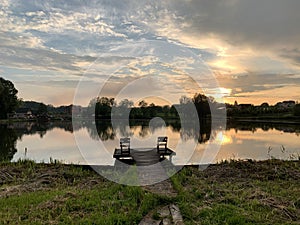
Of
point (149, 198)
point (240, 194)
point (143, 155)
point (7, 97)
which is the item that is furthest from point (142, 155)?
point (7, 97)

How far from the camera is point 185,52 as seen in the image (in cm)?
811

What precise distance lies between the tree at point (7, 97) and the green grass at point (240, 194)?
63.6m

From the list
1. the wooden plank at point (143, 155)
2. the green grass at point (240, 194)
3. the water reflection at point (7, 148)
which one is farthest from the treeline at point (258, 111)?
the green grass at point (240, 194)

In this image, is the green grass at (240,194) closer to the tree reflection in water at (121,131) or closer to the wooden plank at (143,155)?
the wooden plank at (143,155)

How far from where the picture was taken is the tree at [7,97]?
6281 cm

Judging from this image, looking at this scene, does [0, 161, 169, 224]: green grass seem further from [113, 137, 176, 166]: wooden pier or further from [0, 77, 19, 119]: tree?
[0, 77, 19, 119]: tree

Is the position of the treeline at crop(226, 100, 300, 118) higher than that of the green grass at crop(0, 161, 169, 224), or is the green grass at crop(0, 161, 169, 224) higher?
the treeline at crop(226, 100, 300, 118)

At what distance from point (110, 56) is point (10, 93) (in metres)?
67.1

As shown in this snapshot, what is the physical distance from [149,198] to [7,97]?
222ft

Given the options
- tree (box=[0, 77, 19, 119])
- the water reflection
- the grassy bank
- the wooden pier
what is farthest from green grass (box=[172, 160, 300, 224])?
tree (box=[0, 77, 19, 119])

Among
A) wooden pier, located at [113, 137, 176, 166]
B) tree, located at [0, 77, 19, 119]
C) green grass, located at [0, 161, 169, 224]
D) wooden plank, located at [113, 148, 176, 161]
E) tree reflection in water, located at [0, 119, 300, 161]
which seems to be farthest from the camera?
tree, located at [0, 77, 19, 119]

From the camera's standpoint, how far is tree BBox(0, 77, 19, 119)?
62806 mm

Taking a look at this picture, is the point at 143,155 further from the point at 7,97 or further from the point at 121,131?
the point at 7,97

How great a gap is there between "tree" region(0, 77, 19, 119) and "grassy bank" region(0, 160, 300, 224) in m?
61.5
